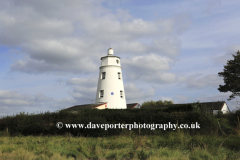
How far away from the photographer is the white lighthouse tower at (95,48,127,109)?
34656 millimetres

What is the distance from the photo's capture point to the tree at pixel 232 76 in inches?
1534

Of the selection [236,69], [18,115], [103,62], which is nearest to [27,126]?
[18,115]

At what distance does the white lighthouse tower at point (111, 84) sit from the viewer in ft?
114

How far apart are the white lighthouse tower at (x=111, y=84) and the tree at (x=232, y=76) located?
2145cm

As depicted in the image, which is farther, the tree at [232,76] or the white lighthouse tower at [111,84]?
the tree at [232,76]

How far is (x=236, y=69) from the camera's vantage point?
4000cm

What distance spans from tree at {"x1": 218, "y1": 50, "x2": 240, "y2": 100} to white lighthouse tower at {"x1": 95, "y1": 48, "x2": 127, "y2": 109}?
21452 millimetres

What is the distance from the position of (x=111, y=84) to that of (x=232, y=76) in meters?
24.2

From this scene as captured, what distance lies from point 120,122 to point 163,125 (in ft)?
15.4

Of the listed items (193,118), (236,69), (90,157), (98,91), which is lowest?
(90,157)

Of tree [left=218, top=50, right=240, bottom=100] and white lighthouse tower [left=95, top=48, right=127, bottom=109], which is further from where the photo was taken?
tree [left=218, top=50, right=240, bottom=100]

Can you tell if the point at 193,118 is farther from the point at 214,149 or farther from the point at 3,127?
the point at 3,127

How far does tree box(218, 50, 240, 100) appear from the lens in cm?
3897

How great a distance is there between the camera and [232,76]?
39500 millimetres
